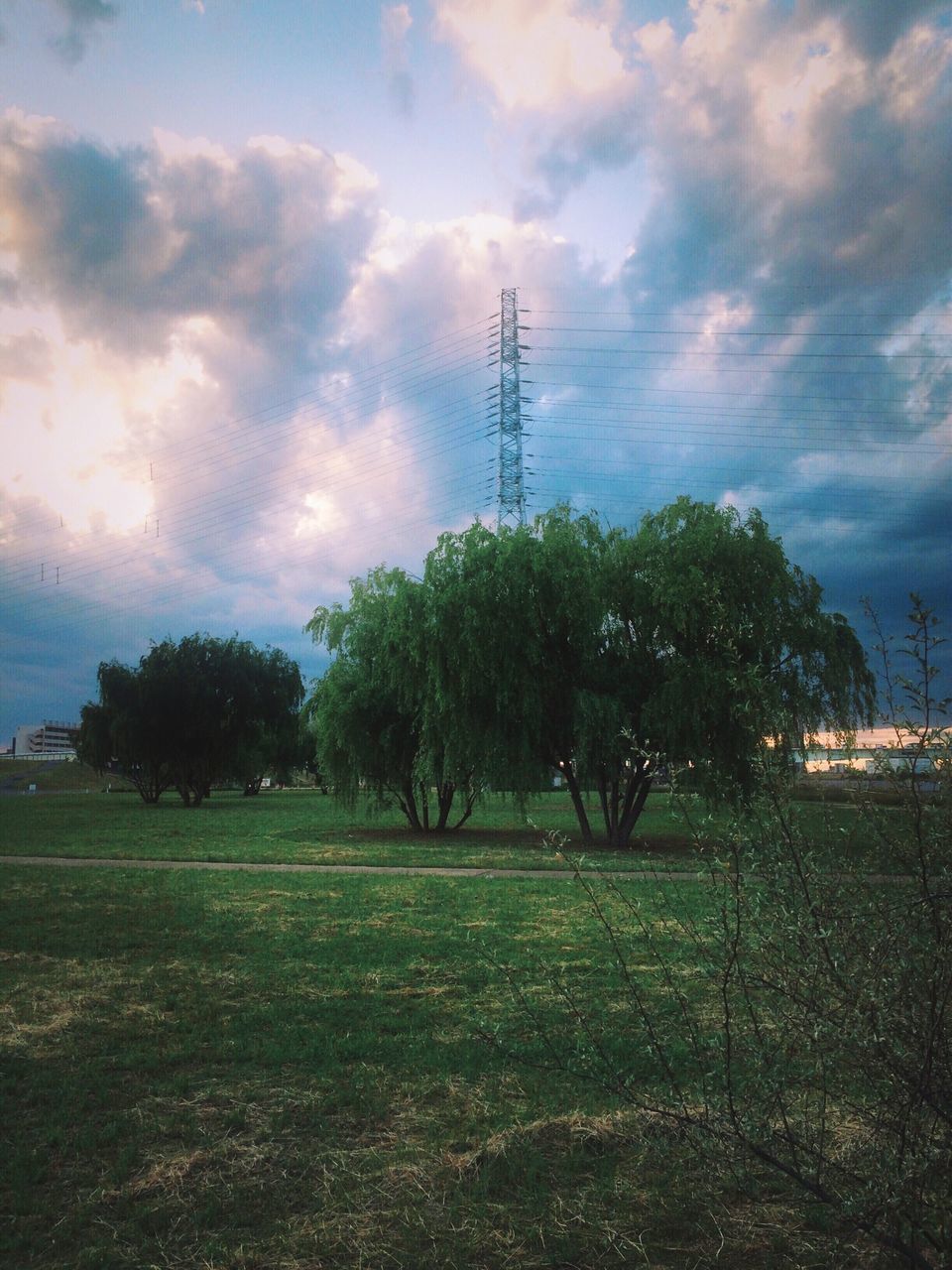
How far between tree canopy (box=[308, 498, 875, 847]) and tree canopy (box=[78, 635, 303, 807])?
25431mm

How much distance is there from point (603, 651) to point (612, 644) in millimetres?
259

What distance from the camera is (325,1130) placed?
410 centimetres

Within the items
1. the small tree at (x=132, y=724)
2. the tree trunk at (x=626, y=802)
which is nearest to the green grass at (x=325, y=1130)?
the tree trunk at (x=626, y=802)

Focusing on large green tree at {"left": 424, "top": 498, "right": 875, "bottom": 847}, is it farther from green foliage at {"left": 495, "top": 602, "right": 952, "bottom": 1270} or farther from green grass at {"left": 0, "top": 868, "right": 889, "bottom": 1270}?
green foliage at {"left": 495, "top": 602, "right": 952, "bottom": 1270}

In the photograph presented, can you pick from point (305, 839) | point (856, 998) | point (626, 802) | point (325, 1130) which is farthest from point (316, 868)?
point (856, 998)

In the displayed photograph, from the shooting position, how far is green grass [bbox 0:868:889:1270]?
319cm

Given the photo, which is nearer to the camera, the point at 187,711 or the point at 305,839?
the point at 305,839

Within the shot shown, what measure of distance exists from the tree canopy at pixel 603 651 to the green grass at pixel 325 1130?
10608 millimetres

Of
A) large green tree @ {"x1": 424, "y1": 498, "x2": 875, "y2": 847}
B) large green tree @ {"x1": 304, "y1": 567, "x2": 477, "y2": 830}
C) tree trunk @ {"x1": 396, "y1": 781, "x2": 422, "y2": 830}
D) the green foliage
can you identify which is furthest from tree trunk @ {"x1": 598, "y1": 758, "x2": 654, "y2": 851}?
the green foliage

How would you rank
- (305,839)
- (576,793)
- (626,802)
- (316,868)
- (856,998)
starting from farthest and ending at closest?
(305,839) < (576,793) < (626,802) < (316,868) < (856,998)

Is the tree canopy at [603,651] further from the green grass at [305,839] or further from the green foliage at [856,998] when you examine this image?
the green foliage at [856,998]

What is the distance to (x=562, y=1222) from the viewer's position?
330 cm

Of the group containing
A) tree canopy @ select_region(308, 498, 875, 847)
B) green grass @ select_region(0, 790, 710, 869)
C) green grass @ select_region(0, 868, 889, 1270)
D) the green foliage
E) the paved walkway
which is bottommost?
green grass @ select_region(0, 790, 710, 869)

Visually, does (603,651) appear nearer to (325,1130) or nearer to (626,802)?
(626,802)
